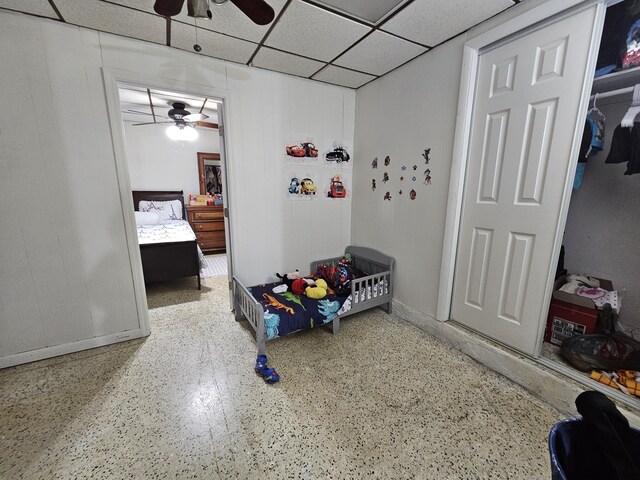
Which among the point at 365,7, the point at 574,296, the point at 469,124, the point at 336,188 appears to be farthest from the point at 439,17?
the point at 574,296

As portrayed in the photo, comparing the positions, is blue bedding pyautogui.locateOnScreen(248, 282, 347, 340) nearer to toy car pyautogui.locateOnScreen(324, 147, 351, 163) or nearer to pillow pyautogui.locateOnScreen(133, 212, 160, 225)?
toy car pyautogui.locateOnScreen(324, 147, 351, 163)

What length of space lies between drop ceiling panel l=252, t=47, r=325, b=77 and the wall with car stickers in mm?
703

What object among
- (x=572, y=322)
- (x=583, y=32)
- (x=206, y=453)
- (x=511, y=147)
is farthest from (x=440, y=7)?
(x=206, y=453)

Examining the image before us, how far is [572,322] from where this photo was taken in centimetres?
185

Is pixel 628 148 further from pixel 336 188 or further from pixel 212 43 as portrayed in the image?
pixel 212 43

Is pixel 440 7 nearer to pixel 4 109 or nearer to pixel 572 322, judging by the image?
pixel 572 322

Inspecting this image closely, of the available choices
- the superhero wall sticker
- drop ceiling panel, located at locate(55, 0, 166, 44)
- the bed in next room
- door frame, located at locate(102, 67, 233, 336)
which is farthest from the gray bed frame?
drop ceiling panel, located at locate(55, 0, 166, 44)

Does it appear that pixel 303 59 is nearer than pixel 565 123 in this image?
No

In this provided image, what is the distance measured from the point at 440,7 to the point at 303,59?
3.63ft

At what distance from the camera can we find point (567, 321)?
1875mm

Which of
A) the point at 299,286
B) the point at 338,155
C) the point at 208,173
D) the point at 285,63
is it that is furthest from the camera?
the point at 208,173

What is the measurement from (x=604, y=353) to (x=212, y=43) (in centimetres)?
338

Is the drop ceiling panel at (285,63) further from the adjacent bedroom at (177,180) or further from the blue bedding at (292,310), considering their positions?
the blue bedding at (292,310)

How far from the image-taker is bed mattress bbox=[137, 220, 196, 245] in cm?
317
